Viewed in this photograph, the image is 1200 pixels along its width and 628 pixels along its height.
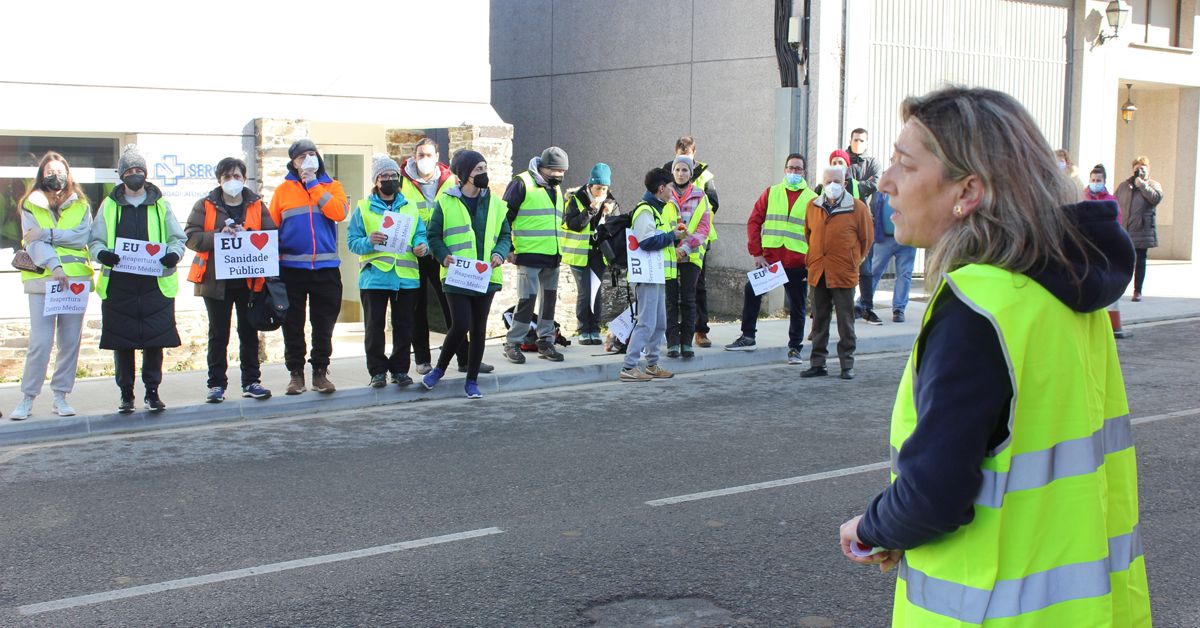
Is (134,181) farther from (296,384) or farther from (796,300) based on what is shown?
(796,300)

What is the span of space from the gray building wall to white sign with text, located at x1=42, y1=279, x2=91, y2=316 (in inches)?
397

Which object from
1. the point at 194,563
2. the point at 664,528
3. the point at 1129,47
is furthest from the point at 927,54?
the point at 194,563

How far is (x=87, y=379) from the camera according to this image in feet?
36.4

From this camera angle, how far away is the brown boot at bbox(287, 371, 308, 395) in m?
10.2

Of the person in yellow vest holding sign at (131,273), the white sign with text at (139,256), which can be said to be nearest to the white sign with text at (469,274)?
the person in yellow vest holding sign at (131,273)

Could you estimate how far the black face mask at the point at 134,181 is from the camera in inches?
359

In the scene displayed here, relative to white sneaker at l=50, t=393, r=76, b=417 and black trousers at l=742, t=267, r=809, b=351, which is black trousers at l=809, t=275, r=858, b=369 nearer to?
black trousers at l=742, t=267, r=809, b=351

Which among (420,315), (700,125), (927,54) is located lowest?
(420,315)

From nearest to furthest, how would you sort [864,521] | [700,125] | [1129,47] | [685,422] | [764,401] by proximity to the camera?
[864,521], [685,422], [764,401], [700,125], [1129,47]

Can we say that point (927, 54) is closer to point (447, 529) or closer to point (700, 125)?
point (700, 125)

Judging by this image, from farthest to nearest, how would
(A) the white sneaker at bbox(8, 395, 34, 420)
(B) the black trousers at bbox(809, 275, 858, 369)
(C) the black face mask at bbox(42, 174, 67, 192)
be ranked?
(B) the black trousers at bbox(809, 275, 858, 369), (A) the white sneaker at bbox(8, 395, 34, 420), (C) the black face mask at bbox(42, 174, 67, 192)

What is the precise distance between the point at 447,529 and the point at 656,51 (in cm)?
1376

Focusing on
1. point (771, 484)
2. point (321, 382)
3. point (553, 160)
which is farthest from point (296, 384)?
point (771, 484)

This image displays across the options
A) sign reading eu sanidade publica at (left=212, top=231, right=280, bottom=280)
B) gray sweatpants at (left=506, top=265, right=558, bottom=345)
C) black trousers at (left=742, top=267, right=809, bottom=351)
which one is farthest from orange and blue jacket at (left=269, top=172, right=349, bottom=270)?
black trousers at (left=742, top=267, right=809, bottom=351)
